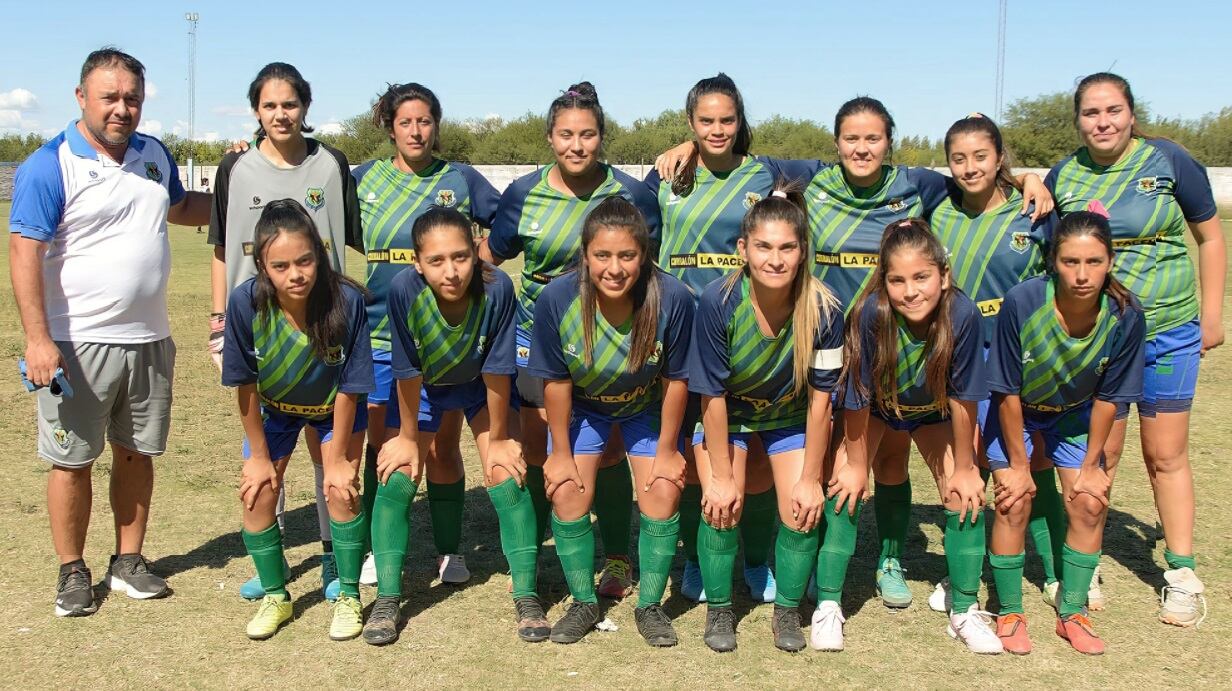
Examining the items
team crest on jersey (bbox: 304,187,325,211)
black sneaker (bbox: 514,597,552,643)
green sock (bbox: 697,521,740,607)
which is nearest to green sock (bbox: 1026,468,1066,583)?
green sock (bbox: 697,521,740,607)

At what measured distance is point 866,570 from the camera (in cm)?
461

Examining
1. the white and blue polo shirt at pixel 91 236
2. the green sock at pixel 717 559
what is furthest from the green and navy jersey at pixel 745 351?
the white and blue polo shirt at pixel 91 236

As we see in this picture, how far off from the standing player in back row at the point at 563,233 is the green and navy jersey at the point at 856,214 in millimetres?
699

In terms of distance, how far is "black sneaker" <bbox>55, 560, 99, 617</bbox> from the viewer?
4.04m

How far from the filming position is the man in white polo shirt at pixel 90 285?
12.9 feet

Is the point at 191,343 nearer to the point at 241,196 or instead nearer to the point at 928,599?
the point at 241,196

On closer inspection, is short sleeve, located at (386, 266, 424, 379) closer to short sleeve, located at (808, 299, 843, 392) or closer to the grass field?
the grass field

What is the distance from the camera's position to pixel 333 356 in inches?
155

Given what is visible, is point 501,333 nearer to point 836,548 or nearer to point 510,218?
point 510,218

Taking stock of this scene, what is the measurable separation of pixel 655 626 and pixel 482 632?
0.68 metres

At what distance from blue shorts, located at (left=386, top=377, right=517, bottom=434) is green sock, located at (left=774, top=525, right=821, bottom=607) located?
1.33m

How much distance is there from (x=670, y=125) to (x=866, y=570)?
2236 inches

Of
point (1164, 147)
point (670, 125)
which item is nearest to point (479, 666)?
point (1164, 147)

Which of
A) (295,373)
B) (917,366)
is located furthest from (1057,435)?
(295,373)
